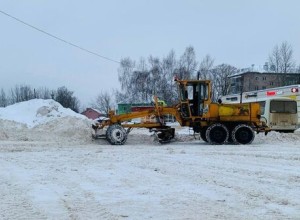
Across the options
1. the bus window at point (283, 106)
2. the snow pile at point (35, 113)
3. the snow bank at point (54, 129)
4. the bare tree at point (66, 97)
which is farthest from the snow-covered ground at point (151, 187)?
the bare tree at point (66, 97)

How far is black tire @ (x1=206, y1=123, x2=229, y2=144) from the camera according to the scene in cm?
2164

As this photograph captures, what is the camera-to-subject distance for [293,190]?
8.44 meters

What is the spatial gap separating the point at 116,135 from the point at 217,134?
5014 millimetres

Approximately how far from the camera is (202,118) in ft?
72.5

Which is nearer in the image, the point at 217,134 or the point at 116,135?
the point at 217,134

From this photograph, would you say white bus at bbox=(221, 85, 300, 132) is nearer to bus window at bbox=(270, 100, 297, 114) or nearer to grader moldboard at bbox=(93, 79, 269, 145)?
bus window at bbox=(270, 100, 297, 114)

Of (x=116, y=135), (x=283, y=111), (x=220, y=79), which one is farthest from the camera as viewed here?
(x=220, y=79)

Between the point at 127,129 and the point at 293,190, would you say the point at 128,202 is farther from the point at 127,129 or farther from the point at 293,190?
the point at 127,129

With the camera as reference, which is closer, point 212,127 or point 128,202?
point 128,202

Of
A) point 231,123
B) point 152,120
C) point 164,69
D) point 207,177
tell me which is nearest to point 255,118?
point 231,123

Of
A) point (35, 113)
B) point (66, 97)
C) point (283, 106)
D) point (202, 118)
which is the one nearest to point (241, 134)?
point (202, 118)

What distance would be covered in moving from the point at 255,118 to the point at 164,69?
55.1 metres

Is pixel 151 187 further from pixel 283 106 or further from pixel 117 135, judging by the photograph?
pixel 283 106

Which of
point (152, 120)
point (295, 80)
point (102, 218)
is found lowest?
point (102, 218)
